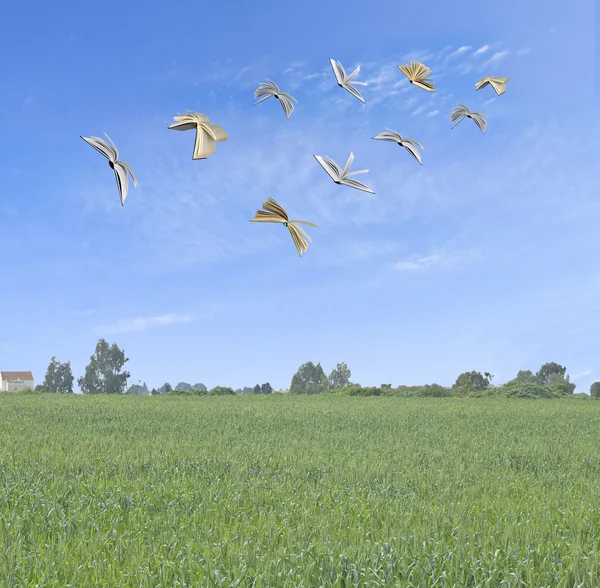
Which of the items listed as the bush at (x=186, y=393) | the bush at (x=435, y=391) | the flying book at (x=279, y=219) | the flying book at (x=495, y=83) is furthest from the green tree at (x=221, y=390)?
the flying book at (x=279, y=219)

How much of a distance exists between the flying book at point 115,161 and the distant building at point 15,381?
128795 mm

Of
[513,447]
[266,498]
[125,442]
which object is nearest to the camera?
[266,498]

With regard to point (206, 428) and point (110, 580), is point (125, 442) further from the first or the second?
point (110, 580)

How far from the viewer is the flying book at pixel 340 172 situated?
2.76 m

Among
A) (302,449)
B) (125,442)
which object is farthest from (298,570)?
(125,442)

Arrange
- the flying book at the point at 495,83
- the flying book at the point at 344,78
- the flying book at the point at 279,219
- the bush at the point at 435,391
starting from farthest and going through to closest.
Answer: the bush at the point at 435,391, the flying book at the point at 495,83, the flying book at the point at 344,78, the flying book at the point at 279,219

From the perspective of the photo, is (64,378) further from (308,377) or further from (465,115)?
(465,115)

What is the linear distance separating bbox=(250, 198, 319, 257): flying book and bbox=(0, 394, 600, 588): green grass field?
2720 mm

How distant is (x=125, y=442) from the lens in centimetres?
1184

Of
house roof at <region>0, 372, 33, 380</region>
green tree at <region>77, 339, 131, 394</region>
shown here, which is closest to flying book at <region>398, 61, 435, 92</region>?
green tree at <region>77, 339, 131, 394</region>

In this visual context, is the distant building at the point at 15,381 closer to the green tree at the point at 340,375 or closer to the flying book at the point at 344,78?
the green tree at the point at 340,375

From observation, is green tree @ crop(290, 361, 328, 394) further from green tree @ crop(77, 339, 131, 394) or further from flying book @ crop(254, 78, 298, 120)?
flying book @ crop(254, 78, 298, 120)

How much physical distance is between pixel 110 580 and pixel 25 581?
608mm

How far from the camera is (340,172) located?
112 inches
